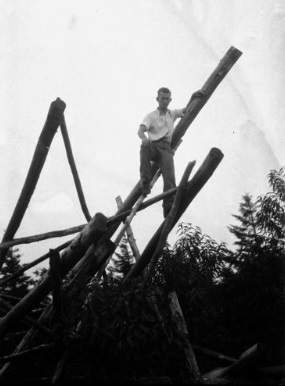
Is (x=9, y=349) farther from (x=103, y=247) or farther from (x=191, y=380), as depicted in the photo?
(x=191, y=380)

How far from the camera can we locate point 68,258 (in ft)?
12.3

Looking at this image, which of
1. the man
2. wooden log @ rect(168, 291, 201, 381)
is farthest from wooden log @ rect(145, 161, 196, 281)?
wooden log @ rect(168, 291, 201, 381)

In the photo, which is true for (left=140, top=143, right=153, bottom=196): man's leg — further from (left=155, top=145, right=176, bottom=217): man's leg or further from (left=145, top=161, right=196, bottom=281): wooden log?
(left=145, top=161, right=196, bottom=281): wooden log

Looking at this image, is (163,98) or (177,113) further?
(177,113)

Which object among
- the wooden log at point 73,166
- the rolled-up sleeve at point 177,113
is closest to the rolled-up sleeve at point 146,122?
the rolled-up sleeve at point 177,113

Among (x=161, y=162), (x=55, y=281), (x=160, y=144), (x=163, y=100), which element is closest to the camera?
(x=55, y=281)

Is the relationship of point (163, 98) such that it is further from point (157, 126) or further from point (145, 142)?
point (145, 142)

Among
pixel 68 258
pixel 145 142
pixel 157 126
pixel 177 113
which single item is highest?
pixel 177 113

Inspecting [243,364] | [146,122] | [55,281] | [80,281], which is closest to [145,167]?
[146,122]

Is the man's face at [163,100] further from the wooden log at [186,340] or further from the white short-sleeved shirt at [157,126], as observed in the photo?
the wooden log at [186,340]

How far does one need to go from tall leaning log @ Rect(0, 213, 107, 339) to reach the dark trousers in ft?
3.54

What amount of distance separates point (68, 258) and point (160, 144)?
2.05 metres

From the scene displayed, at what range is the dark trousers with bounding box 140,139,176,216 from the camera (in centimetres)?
456

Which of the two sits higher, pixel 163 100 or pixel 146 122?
pixel 163 100
